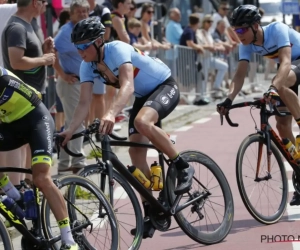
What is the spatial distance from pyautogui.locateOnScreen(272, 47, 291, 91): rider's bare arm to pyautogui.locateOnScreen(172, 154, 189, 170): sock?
1360 millimetres

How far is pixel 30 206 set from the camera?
691 centimetres

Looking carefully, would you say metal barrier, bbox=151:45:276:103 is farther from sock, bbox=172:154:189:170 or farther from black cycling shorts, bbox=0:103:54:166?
black cycling shorts, bbox=0:103:54:166

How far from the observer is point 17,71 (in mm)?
10000

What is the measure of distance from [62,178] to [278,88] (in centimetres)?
261

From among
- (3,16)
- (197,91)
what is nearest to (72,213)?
(3,16)

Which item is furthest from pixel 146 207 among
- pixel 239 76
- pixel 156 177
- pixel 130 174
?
pixel 239 76

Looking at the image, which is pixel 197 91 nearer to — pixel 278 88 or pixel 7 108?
pixel 278 88

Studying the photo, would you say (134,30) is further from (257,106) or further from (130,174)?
(130,174)

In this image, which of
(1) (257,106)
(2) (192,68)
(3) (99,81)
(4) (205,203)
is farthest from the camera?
(2) (192,68)

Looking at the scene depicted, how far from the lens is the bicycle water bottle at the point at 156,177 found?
791 centimetres

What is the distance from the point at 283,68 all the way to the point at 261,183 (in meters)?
1.04

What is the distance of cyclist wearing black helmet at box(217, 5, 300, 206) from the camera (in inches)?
350

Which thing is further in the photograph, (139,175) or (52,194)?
(139,175)

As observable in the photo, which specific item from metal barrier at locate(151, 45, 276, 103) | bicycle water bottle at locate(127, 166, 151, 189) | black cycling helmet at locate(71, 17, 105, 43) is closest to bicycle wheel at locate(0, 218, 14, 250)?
bicycle water bottle at locate(127, 166, 151, 189)
